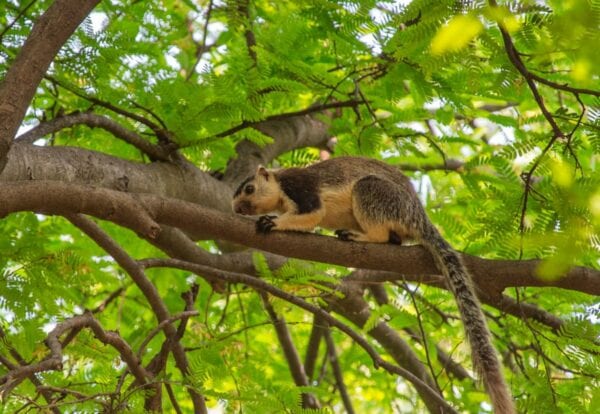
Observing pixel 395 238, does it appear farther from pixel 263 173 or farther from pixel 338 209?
pixel 263 173

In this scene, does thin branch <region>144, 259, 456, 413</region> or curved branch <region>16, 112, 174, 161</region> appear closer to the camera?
thin branch <region>144, 259, 456, 413</region>

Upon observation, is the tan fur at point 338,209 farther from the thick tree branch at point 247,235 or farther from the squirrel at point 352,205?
the thick tree branch at point 247,235

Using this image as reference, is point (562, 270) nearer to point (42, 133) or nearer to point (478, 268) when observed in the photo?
point (478, 268)

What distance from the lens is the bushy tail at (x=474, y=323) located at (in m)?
4.61

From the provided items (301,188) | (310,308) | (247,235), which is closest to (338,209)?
(301,188)

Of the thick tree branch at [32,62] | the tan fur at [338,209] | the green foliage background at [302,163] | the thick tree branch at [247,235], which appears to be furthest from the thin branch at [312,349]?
the thick tree branch at [32,62]

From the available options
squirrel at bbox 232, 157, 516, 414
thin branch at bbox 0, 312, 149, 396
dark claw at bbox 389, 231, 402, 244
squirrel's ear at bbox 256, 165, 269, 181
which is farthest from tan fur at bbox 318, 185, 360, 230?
thin branch at bbox 0, 312, 149, 396

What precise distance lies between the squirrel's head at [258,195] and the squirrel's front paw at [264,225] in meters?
1.15

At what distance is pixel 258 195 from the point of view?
7.00 m

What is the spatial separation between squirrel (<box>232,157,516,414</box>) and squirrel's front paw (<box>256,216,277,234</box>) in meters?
0.02

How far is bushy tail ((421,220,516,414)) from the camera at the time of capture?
4.61 m

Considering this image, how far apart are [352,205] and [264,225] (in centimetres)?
159

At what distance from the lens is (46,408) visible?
3713 millimetres

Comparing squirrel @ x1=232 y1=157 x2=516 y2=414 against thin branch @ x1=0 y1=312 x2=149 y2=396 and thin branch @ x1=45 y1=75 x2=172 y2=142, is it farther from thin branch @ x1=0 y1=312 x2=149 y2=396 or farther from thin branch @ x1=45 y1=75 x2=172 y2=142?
thin branch @ x1=0 y1=312 x2=149 y2=396
